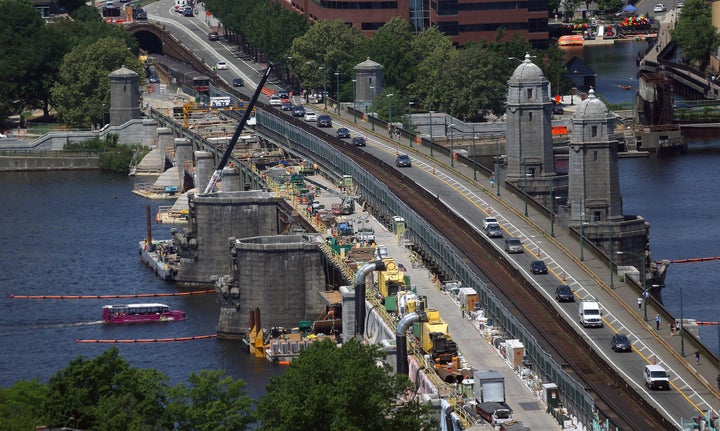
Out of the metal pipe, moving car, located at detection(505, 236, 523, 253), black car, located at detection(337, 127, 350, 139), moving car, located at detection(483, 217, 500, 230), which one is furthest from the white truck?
black car, located at detection(337, 127, 350, 139)

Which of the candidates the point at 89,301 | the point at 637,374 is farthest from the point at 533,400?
the point at 89,301

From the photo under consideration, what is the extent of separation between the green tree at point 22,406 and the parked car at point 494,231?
4918 centimetres

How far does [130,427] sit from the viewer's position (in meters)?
99.4

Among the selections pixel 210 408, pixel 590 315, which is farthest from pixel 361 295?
pixel 210 408

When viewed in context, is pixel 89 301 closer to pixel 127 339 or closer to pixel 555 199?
pixel 127 339

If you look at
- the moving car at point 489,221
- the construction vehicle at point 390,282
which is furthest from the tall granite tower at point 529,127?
the construction vehicle at point 390,282

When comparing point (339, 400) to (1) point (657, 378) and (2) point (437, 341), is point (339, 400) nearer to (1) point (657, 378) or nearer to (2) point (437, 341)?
(2) point (437, 341)

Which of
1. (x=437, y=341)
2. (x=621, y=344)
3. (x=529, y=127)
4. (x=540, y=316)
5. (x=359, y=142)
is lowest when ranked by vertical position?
(x=621, y=344)

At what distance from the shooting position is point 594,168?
492 feet

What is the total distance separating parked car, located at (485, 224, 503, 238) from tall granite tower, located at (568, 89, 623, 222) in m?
5.10

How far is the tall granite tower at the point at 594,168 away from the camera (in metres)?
149

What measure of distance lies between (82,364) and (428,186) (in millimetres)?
67098

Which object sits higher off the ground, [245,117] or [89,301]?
[245,117]

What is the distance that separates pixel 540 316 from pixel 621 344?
8.61 meters
